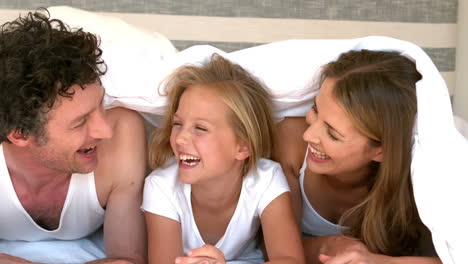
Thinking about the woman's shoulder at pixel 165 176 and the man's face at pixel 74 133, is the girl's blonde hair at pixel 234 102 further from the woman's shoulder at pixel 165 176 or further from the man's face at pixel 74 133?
the man's face at pixel 74 133

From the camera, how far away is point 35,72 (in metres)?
1.46

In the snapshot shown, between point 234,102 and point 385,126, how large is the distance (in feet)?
1.20

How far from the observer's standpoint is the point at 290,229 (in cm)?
161

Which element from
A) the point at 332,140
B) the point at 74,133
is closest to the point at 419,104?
the point at 332,140

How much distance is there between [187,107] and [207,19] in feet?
2.19

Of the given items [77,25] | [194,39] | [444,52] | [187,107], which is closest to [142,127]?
[187,107]

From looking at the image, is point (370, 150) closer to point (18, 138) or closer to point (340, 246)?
point (340, 246)

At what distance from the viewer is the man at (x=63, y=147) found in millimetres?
1480

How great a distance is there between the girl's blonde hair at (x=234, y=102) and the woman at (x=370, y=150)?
124 millimetres

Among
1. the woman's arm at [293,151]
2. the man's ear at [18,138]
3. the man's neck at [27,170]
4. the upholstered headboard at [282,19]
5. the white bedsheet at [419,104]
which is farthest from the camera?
the upholstered headboard at [282,19]

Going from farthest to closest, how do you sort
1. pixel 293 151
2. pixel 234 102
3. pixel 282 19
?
pixel 282 19
pixel 293 151
pixel 234 102

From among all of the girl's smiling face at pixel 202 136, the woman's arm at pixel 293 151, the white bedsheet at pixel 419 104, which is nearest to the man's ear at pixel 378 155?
the white bedsheet at pixel 419 104

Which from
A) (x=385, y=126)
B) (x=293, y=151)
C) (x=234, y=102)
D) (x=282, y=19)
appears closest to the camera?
(x=385, y=126)

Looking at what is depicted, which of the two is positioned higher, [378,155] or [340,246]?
[378,155]
